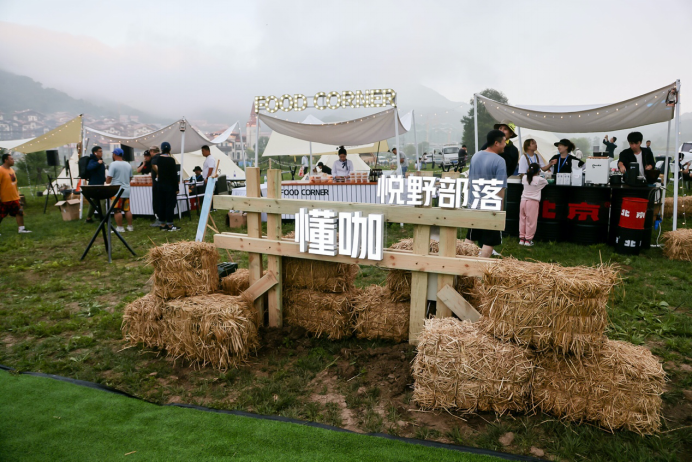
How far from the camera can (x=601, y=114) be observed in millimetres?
8344

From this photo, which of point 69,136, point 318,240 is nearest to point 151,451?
point 318,240

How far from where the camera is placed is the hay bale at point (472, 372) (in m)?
2.84

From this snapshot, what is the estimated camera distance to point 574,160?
8422mm

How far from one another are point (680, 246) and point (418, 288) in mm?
5521

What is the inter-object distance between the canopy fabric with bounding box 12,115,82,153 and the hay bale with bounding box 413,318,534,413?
14.5 meters

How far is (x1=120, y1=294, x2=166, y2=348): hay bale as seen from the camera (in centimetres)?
398

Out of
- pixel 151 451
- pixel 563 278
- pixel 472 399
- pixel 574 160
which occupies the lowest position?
pixel 151 451

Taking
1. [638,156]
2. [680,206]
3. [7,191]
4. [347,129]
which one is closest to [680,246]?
[638,156]

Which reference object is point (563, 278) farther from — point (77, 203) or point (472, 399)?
point (77, 203)

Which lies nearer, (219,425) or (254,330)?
(219,425)

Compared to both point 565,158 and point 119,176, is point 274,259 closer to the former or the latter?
point 565,158

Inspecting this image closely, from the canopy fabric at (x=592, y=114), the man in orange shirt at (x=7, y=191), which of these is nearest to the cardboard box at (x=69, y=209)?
the man in orange shirt at (x=7, y=191)

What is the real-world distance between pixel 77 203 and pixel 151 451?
11665 mm

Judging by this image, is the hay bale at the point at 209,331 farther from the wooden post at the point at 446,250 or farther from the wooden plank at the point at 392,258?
the wooden post at the point at 446,250
